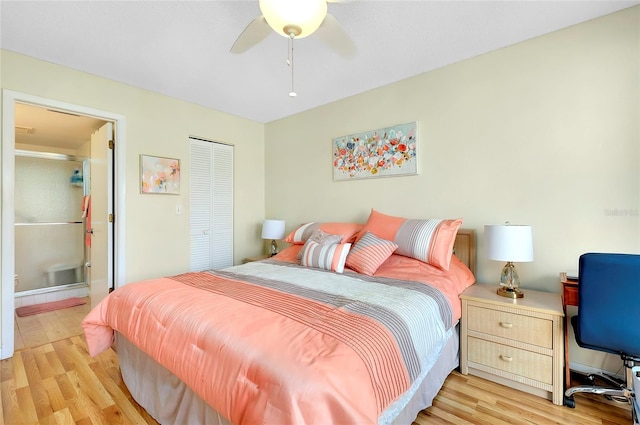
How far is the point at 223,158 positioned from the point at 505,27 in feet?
10.4

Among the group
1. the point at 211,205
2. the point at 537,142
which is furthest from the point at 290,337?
the point at 211,205

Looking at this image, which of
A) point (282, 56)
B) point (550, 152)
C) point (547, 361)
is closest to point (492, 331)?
point (547, 361)

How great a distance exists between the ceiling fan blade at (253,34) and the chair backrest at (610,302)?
85.4 inches

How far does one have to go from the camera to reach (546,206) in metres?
2.13

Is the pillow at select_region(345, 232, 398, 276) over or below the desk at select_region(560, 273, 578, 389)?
over

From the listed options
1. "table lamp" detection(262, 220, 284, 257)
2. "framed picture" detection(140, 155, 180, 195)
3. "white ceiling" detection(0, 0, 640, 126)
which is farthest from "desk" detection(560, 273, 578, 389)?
"framed picture" detection(140, 155, 180, 195)

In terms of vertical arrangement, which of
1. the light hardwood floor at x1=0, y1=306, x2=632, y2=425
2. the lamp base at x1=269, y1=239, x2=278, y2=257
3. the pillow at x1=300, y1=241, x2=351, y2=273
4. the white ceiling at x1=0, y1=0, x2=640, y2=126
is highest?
the white ceiling at x1=0, y1=0, x2=640, y2=126

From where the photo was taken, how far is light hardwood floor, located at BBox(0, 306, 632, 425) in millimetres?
1604

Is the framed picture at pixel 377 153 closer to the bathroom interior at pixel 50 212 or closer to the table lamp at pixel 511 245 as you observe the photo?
the table lamp at pixel 511 245

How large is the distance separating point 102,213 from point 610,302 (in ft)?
13.5

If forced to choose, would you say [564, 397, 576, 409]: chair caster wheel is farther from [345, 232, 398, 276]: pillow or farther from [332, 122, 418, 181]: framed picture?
[332, 122, 418, 181]: framed picture

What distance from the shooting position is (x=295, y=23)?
1.42 meters

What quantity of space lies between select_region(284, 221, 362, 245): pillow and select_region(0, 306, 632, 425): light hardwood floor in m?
1.36

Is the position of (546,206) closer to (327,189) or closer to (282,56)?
(327,189)
